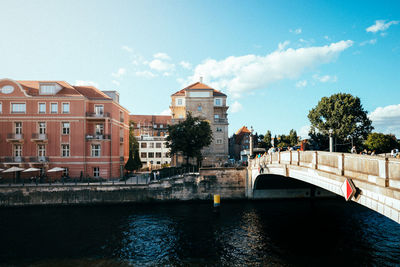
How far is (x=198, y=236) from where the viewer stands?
20016 mm

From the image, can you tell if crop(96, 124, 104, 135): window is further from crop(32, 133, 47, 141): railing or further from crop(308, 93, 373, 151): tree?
crop(308, 93, 373, 151): tree

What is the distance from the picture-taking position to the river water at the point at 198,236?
15.9 metres

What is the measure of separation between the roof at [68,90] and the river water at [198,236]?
52.6 ft

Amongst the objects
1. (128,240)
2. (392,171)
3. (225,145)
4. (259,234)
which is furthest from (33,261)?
(225,145)

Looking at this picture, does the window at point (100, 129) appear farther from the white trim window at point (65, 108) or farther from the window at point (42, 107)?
the window at point (42, 107)

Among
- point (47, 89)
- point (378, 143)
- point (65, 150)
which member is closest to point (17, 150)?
point (65, 150)

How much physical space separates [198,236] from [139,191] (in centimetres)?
1371

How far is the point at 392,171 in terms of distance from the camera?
8242 mm

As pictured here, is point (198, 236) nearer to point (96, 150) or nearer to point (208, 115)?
point (96, 150)

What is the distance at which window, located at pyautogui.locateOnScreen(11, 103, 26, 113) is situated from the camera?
3494 centimetres

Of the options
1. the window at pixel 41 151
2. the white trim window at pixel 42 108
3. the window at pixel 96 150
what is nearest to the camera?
the white trim window at pixel 42 108

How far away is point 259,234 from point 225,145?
3190cm

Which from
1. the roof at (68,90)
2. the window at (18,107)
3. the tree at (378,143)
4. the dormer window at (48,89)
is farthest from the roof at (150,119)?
the tree at (378,143)

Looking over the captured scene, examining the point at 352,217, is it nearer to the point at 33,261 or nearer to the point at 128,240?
the point at 128,240
